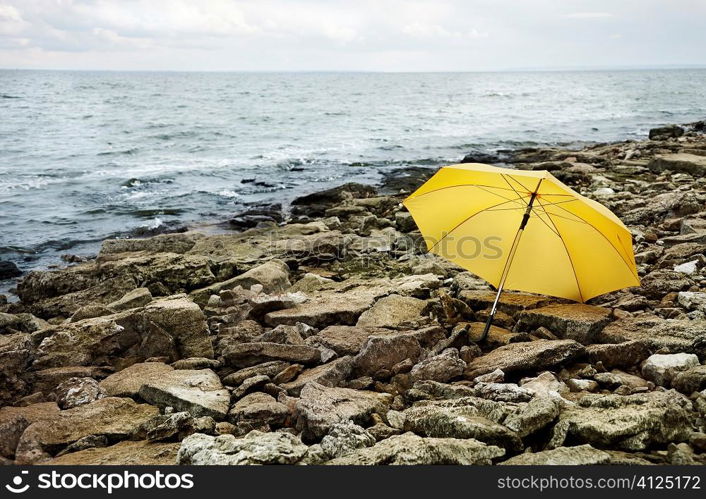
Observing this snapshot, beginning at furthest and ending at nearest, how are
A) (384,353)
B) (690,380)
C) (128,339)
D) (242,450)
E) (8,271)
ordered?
(8,271) → (128,339) → (384,353) → (690,380) → (242,450)

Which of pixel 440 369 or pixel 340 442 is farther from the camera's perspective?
pixel 440 369

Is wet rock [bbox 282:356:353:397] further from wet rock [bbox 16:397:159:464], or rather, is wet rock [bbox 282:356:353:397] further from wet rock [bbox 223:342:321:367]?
wet rock [bbox 16:397:159:464]

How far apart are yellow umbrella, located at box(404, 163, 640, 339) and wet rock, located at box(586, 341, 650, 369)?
2.81ft

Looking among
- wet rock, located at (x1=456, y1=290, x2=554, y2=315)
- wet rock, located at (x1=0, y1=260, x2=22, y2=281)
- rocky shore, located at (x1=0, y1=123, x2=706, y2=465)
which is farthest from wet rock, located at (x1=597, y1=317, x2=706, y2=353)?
wet rock, located at (x1=0, y1=260, x2=22, y2=281)

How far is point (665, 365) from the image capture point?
454 cm

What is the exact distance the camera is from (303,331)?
6254mm

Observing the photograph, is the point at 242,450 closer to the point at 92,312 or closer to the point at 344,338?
the point at 344,338

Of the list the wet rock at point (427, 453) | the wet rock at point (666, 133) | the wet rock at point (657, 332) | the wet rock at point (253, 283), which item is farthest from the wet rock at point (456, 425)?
the wet rock at point (666, 133)

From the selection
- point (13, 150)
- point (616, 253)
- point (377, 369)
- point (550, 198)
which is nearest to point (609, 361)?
point (616, 253)

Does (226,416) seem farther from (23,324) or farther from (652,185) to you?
(652,185)

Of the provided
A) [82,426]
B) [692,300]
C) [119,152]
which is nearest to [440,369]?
[692,300]

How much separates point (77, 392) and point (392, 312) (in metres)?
3.32

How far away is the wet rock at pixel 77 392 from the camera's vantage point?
498 cm

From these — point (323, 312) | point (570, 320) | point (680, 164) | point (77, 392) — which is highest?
point (680, 164)
